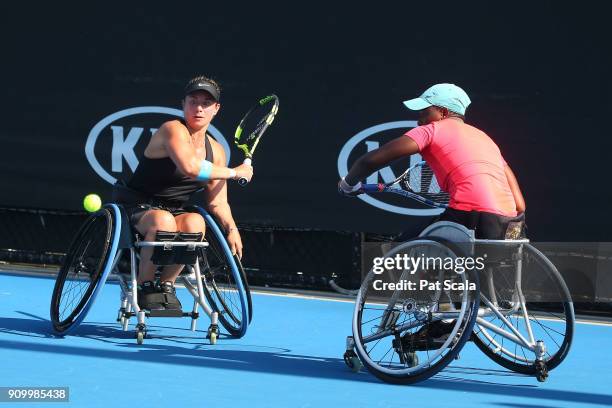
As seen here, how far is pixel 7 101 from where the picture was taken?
7957mm

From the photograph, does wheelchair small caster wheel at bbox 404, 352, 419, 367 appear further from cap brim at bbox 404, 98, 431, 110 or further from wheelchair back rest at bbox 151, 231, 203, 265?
wheelchair back rest at bbox 151, 231, 203, 265

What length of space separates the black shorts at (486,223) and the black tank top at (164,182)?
54.4 inches

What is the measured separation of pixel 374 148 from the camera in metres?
7.23

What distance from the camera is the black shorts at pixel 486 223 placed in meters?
4.82

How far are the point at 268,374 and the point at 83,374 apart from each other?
28.8 inches

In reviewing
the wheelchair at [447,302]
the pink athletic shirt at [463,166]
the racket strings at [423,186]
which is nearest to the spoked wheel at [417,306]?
the wheelchair at [447,302]

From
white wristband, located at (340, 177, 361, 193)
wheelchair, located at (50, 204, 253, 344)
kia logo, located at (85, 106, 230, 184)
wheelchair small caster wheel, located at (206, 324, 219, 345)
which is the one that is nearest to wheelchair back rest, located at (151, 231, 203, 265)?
wheelchair, located at (50, 204, 253, 344)

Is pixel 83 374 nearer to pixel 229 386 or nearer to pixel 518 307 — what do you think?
pixel 229 386

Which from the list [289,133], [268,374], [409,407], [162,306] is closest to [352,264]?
[289,133]

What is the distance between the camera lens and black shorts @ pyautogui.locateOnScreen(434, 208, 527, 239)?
15.8ft

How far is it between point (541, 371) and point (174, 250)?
172cm

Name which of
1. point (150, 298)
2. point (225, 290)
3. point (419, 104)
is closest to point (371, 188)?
point (419, 104)

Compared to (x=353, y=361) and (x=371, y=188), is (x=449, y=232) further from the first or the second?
(x=353, y=361)

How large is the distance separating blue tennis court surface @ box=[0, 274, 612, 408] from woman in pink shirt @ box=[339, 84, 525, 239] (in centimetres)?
67
